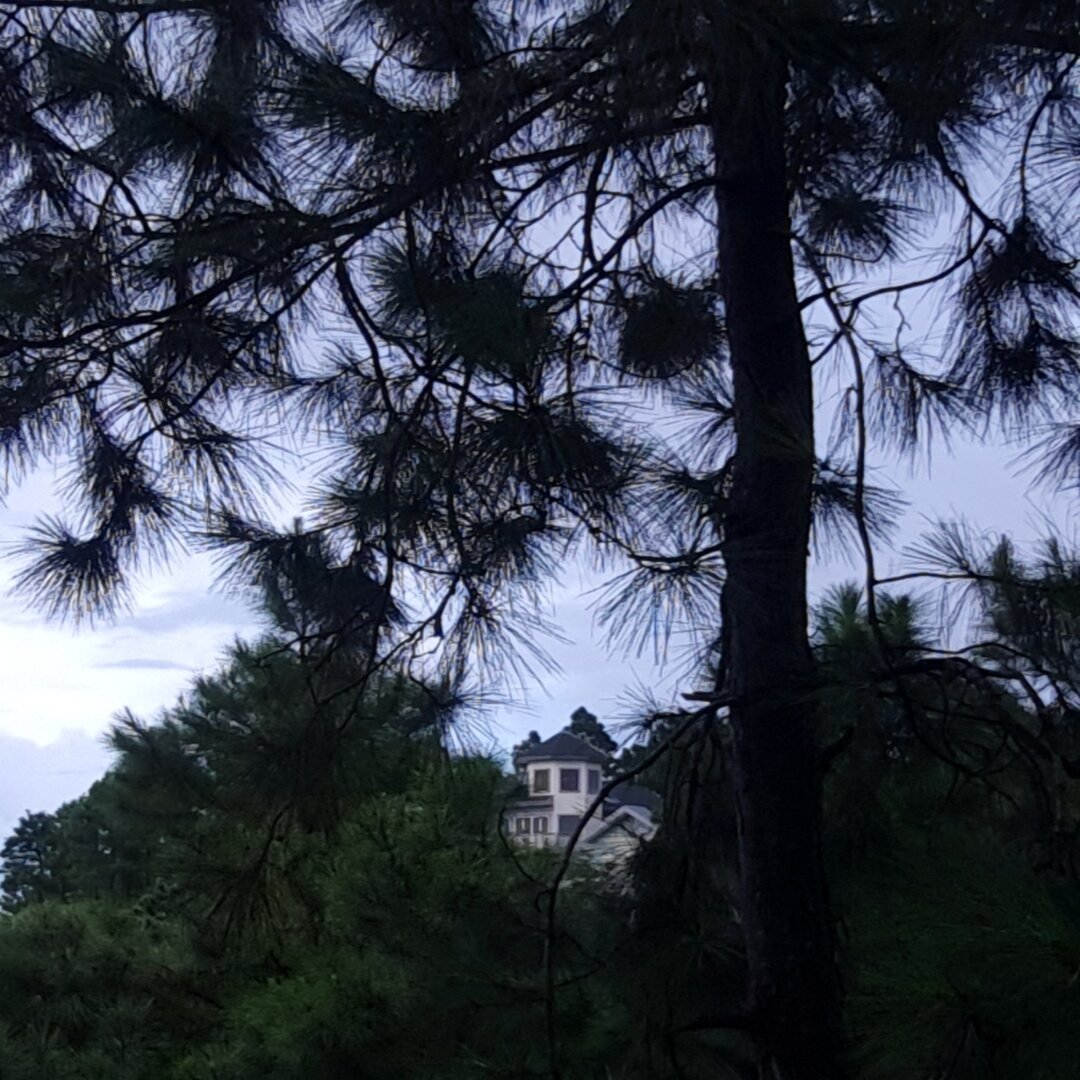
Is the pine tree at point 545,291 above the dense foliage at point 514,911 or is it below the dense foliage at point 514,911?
above

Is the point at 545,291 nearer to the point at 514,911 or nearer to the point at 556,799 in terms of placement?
the point at 514,911

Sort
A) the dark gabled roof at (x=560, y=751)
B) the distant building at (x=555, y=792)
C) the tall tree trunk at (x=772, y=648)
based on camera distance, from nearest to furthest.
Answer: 1. the tall tree trunk at (x=772, y=648)
2. the distant building at (x=555, y=792)
3. the dark gabled roof at (x=560, y=751)

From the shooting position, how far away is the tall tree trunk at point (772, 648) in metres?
1.41

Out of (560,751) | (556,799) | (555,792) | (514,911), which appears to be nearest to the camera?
(514,911)

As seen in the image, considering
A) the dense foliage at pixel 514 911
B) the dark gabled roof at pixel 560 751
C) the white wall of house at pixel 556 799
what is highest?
the dark gabled roof at pixel 560 751

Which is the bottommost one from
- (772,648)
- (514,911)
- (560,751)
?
(514,911)

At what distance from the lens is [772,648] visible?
1.50 meters

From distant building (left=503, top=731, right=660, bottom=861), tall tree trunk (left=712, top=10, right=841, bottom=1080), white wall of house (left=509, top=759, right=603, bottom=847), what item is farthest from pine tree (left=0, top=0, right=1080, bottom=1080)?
white wall of house (left=509, top=759, right=603, bottom=847)

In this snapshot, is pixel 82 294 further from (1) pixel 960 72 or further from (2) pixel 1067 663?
(2) pixel 1067 663

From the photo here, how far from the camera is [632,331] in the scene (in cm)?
192

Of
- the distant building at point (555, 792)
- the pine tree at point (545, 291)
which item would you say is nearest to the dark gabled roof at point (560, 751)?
the distant building at point (555, 792)

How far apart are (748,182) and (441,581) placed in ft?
2.09

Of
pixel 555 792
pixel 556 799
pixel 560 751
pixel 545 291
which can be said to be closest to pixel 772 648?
pixel 545 291

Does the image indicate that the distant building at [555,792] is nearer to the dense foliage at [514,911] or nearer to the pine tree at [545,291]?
the dense foliage at [514,911]
